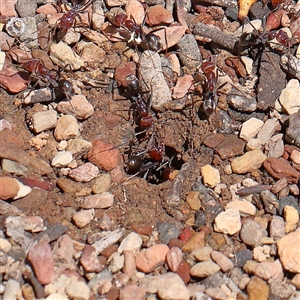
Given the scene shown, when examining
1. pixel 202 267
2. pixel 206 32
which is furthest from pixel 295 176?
→ pixel 206 32

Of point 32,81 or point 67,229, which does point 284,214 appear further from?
point 32,81

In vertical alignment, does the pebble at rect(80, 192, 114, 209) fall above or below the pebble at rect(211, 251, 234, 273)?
above

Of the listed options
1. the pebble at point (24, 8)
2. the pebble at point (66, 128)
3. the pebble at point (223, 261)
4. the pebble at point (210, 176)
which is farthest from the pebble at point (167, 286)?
the pebble at point (24, 8)

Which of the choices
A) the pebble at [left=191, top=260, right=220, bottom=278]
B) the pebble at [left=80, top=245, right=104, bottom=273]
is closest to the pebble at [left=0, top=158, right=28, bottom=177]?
the pebble at [left=80, top=245, right=104, bottom=273]

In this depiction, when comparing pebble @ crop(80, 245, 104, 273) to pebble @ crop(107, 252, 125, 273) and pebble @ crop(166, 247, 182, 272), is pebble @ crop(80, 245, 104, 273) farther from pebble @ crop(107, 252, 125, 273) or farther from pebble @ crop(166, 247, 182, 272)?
pebble @ crop(166, 247, 182, 272)

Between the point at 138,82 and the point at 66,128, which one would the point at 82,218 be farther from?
the point at 138,82

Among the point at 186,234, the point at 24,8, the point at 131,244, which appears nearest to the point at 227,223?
the point at 186,234
